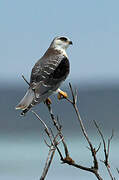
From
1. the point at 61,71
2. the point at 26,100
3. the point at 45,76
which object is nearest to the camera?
the point at 26,100

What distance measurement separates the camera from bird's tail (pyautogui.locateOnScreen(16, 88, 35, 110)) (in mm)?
7918

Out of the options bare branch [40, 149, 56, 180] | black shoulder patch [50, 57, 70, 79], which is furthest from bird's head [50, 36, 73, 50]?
bare branch [40, 149, 56, 180]

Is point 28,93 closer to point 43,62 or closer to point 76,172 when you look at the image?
point 43,62

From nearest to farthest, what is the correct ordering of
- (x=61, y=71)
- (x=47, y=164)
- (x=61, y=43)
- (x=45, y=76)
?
1. (x=47, y=164)
2. (x=45, y=76)
3. (x=61, y=71)
4. (x=61, y=43)

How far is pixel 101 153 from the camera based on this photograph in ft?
91.8

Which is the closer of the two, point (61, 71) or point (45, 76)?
point (45, 76)

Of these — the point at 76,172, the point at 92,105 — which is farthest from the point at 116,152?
the point at 92,105

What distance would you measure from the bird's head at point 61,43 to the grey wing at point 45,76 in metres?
0.98

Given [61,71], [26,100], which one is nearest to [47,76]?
[61,71]

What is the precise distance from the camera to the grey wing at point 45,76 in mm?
8891

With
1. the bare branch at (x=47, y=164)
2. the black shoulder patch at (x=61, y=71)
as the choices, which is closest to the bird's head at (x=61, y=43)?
the black shoulder patch at (x=61, y=71)

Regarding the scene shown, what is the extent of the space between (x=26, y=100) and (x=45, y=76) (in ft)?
3.33

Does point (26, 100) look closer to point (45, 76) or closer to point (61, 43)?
point (45, 76)

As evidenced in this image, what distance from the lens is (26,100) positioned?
8164mm
